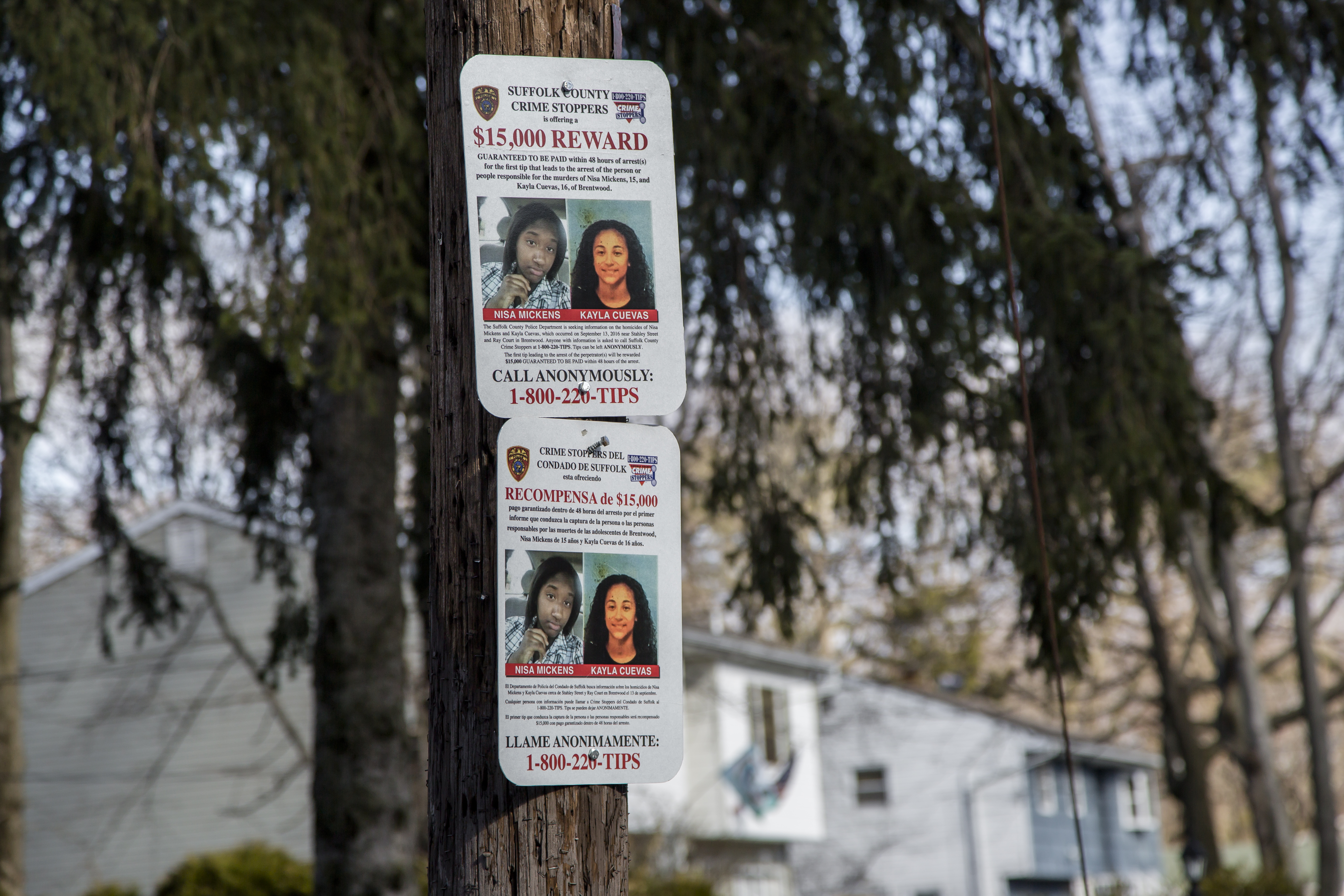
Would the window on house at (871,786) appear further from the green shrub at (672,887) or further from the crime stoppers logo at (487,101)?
the crime stoppers logo at (487,101)

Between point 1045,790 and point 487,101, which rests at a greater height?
point 487,101

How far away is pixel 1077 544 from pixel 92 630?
1813 cm

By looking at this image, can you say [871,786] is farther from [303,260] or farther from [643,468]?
[643,468]

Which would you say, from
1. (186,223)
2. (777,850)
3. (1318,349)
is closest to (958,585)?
(777,850)

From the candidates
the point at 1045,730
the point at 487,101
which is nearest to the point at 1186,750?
the point at 1045,730

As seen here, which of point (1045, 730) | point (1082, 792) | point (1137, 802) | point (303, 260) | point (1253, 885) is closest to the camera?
point (303, 260)

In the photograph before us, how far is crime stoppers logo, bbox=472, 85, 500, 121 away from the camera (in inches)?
82.7

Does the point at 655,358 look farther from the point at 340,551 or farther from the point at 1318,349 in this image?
the point at 1318,349

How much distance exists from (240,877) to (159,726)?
802 centimetres

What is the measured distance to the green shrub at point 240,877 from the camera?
40.8 feet

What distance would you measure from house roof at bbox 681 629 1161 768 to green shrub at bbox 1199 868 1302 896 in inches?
155

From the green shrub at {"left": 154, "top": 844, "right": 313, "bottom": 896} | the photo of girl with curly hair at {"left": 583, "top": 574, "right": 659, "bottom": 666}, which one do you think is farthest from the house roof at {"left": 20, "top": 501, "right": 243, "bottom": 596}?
the photo of girl with curly hair at {"left": 583, "top": 574, "right": 659, "bottom": 666}

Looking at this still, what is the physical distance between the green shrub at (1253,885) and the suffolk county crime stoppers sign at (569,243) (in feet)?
43.4

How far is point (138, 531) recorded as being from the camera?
20.6 metres
